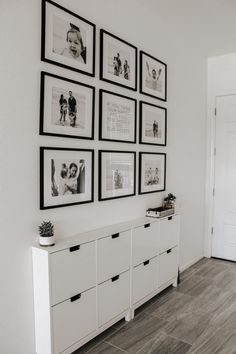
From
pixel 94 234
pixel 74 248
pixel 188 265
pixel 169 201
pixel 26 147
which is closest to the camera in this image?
pixel 26 147

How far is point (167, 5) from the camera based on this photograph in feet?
8.92

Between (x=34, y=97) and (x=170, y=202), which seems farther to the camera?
(x=170, y=202)

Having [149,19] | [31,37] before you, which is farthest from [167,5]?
[31,37]

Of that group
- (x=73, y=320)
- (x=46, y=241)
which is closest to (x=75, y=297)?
(x=73, y=320)

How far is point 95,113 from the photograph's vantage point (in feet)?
7.66

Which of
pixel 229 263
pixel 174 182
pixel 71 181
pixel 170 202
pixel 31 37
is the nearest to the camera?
pixel 31 37

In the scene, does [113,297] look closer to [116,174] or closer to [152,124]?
[116,174]

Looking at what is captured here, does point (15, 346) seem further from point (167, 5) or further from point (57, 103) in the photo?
point (167, 5)

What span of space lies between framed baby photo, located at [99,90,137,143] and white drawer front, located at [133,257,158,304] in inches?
45.8

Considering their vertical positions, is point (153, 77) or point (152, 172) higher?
point (153, 77)

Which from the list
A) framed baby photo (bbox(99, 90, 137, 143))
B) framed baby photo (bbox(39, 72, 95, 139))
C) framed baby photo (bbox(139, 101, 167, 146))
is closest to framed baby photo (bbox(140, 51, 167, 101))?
framed baby photo (bbox(139, 101, 167, 146))

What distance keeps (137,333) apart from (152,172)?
1.50 m

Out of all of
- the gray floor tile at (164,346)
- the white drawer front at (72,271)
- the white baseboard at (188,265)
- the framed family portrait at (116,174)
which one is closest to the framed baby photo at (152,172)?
the framed family portrait at (116,174)

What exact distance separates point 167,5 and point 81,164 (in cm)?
176
